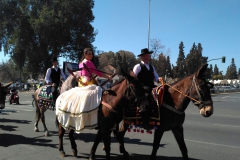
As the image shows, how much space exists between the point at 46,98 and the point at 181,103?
558 centimetres

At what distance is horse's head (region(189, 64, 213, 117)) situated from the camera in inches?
195

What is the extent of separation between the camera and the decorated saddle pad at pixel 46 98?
353 inches

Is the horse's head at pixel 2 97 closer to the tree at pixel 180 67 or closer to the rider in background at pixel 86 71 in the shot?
the rider in background at pixel 86 71

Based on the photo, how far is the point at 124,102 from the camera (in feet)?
17.7

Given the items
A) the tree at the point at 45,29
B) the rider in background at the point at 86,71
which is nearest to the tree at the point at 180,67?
the tree at the point at 45,29

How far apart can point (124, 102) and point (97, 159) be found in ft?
5.97

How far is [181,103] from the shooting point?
532 centimetres

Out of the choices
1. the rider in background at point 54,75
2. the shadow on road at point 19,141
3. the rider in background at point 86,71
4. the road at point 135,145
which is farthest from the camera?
the rider in background at point 54,75

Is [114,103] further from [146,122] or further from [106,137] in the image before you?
[146,122]

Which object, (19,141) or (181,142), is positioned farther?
(19,141)

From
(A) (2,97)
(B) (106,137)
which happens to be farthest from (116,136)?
(A) (2,97)

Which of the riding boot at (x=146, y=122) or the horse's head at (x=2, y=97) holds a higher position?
the horse's head at (x=2, y=97)

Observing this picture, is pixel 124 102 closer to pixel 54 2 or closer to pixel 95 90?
pixel 95 90

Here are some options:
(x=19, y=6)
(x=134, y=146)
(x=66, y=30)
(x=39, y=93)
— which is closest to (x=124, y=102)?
(x=134, y=146)
